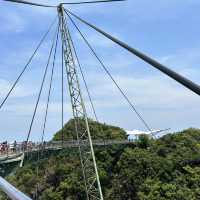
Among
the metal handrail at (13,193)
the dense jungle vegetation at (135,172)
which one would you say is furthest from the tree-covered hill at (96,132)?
the metal handrail at (13,193)

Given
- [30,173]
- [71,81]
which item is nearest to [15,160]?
[71,81]

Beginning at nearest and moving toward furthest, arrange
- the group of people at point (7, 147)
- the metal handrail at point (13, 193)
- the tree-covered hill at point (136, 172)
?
1. the metal handrail at point (13, 193)
2. the group of people at point (7, 147)
3. the tree-covered hill at point (136, 172)

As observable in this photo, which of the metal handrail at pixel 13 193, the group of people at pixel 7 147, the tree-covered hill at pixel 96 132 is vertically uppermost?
the tree-covered hill at pixel 96 132

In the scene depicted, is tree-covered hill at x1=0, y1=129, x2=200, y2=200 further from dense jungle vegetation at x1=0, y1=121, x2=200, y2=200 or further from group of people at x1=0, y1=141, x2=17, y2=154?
group of people at x1=0, y1=141, x2=17, y2=154

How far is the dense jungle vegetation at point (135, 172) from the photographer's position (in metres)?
79.7

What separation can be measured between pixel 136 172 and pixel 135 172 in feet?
0.56

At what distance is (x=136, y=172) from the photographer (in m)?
85.6

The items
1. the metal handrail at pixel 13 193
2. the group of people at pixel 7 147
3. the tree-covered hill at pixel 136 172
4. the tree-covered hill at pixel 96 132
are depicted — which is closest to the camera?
the metal handrail at pixel 13 193

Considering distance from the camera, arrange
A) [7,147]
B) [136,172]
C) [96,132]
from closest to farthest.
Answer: [7,147] → [136,172] → [96,132]

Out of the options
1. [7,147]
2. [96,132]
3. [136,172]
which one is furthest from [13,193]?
[96,132]

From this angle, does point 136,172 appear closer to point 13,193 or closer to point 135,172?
point 135,172

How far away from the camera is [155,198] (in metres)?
76.4

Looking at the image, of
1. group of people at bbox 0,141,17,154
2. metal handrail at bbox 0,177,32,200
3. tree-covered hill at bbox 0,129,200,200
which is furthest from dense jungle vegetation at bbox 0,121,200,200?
metal handrail at bbox 0,177,32,200

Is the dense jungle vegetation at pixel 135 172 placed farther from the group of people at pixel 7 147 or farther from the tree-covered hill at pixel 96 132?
the tree-covered hill at pixel 96 132
